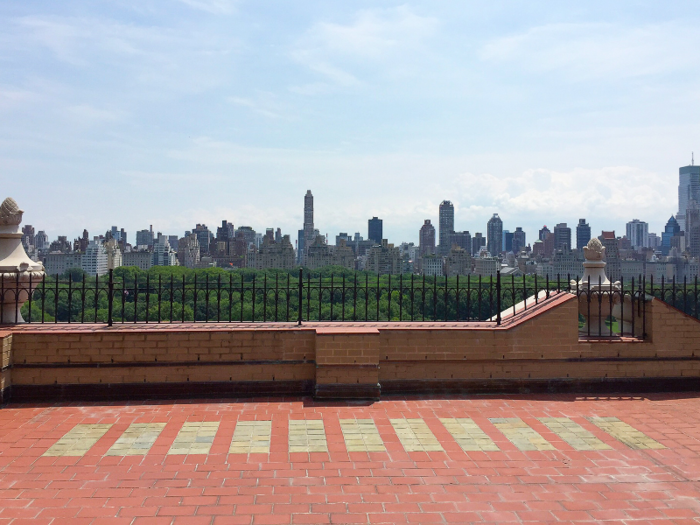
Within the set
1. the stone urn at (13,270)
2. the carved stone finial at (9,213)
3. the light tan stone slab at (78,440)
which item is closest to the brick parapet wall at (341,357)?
the stone urn at (13,270)

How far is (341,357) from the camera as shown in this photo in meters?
8.22

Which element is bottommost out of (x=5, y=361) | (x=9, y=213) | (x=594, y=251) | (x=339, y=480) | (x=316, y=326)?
(x=339, y=480)

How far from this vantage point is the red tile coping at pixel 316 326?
830 centimetres

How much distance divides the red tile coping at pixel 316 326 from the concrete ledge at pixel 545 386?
84 centimetres

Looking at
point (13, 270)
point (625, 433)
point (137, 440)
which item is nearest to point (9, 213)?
point (13, 270)

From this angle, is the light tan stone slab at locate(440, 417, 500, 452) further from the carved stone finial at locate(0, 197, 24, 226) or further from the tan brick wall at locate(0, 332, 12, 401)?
the carved stone finial at locate(0, 197, 24, 226)

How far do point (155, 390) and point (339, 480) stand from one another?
388cm

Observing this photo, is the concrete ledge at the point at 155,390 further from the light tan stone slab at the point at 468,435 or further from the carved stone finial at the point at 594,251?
the carved stone finial at the point at 594,251

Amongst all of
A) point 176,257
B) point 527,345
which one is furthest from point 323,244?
point 527,345

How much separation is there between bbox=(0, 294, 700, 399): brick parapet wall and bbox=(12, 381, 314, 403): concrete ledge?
15mm

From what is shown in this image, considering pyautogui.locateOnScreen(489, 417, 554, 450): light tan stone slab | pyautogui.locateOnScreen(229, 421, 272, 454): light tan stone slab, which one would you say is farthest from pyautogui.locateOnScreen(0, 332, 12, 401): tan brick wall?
pyautogui.locateOnScreen(489, 417, 554, 450): light tan stone slab

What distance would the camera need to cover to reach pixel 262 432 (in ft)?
22.0

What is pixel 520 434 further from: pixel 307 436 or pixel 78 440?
pixel 78 440

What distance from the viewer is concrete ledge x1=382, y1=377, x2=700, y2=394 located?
851 centimetres
